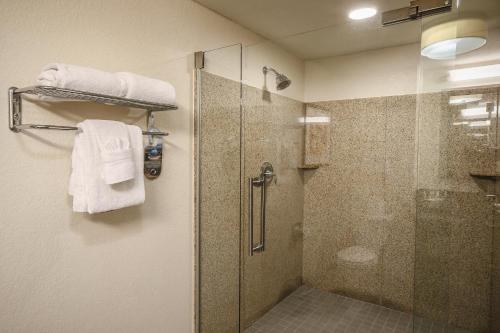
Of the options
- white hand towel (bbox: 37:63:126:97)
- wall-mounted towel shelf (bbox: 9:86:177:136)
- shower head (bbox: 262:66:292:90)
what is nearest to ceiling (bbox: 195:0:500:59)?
shower head (bbox: 262:66:292:90)

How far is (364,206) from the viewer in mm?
2004

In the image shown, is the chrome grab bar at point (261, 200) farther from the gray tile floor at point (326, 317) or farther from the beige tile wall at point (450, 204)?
the beige tile wall at point (450, 204)

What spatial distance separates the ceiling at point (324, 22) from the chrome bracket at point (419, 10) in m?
0.04

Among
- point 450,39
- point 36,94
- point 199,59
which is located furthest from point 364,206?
point 36,94

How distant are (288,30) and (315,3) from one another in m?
0.42

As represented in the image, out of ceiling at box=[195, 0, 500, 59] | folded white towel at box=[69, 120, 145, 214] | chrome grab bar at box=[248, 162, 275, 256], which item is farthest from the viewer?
chrome grab bar at box=[248, 162, 275, 256]

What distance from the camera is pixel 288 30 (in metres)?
2.23

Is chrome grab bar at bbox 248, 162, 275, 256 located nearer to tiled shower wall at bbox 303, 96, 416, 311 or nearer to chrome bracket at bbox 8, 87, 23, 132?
tiled shower wall at bbox 303, 96, 416, 311

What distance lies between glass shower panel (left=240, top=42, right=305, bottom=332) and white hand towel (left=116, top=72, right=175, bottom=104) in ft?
1.92

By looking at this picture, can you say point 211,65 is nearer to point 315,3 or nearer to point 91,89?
point 315,3

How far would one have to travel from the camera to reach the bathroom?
4.18ft

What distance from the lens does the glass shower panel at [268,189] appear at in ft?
6.56

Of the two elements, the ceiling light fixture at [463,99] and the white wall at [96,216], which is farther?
the ceiling light fixture at [463,99]

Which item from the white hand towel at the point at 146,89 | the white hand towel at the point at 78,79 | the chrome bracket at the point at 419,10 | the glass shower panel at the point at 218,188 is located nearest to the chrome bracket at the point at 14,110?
the white hand towel at the point at 78,79
